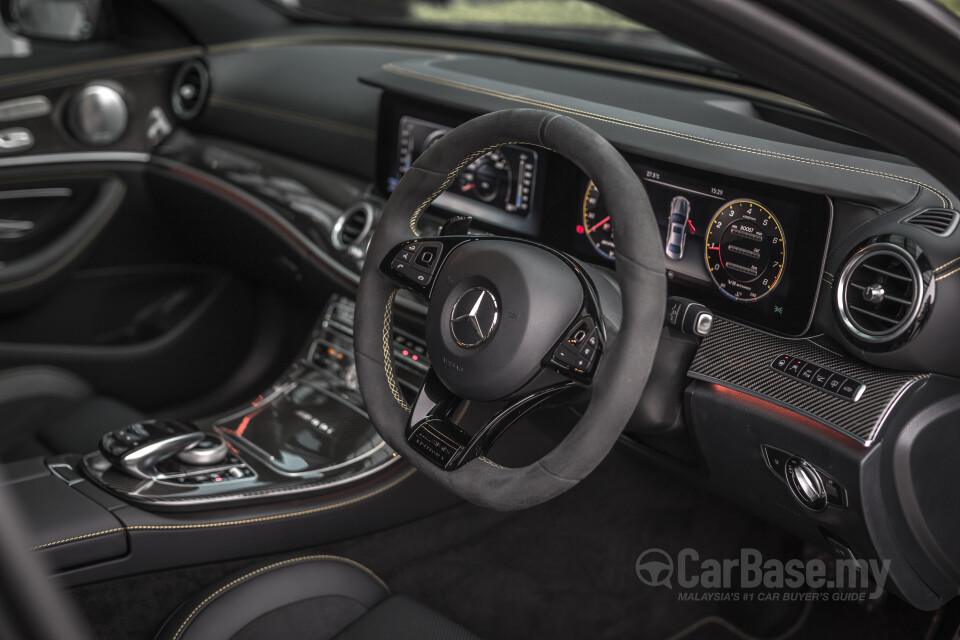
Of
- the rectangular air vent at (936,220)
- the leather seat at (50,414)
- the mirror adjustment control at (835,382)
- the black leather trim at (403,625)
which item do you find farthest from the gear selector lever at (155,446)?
the rectangular air vent at (936,220)

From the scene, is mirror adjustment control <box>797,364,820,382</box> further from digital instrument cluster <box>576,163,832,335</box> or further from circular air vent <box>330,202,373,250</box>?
circular air vent <box>330,202,373,250</box>

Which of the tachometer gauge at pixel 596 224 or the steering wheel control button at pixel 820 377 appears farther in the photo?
the tachometer gauge at pixel 596 224

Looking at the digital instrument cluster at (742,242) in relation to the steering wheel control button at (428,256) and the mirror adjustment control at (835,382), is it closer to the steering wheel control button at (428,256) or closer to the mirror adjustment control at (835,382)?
the mirror adjustment control at (835,382)

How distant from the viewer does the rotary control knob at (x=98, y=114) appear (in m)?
2.30

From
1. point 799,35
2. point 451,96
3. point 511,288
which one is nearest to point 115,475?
point 511,288

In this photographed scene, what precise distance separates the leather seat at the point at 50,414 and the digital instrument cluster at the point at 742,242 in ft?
3.68

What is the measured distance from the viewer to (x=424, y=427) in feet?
3.88

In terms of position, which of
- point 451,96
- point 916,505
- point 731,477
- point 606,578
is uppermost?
point 451,96

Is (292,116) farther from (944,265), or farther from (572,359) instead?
(944,265)

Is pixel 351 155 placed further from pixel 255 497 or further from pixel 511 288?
pixel 511 288

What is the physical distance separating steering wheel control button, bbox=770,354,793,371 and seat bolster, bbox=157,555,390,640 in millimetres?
745

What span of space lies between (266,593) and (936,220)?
3.53ft

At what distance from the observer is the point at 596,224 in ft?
4.79

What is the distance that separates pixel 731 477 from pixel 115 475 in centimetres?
96
